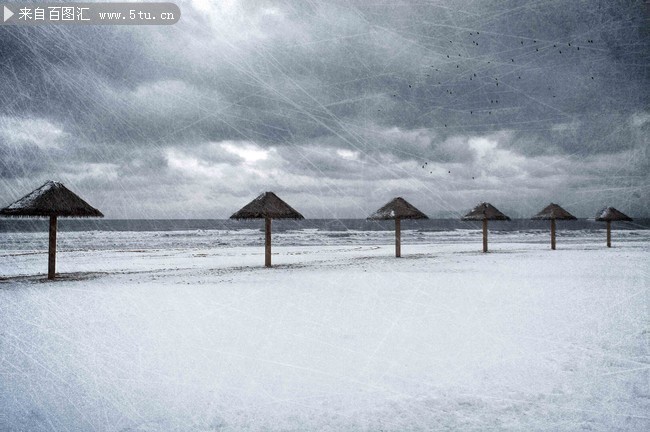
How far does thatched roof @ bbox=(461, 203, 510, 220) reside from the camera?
1916 cm

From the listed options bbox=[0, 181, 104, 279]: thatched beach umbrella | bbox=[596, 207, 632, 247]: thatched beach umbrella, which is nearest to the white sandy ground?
bbox=[0, 181, 104, 279]: thatched beach umbrella

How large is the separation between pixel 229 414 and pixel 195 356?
5.01ft

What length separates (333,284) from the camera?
9258 mm

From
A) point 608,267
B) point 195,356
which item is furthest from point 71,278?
point 608,267

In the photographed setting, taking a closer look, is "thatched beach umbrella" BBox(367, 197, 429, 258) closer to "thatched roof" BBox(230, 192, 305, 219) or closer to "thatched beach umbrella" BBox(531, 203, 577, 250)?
"thatched roof" BBox(230, 192, 305, 219)

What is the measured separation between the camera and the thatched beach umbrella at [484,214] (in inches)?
752

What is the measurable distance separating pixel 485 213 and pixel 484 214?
3.7 inches

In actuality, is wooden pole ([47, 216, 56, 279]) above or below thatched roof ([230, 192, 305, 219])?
below

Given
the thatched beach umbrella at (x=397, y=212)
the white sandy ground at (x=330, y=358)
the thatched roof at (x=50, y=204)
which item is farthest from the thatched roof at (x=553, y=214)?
the thatched roof at (x=50, y=204)

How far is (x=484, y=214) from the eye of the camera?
19109mm

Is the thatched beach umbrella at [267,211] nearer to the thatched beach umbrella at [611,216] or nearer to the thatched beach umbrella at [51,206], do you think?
the thatched beach umbrella at [51,206]

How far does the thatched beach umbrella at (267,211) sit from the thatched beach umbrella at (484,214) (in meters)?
9.56

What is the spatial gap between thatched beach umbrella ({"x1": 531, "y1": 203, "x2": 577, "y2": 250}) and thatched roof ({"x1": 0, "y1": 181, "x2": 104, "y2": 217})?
20073mm

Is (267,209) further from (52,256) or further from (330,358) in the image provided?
(330,358)
